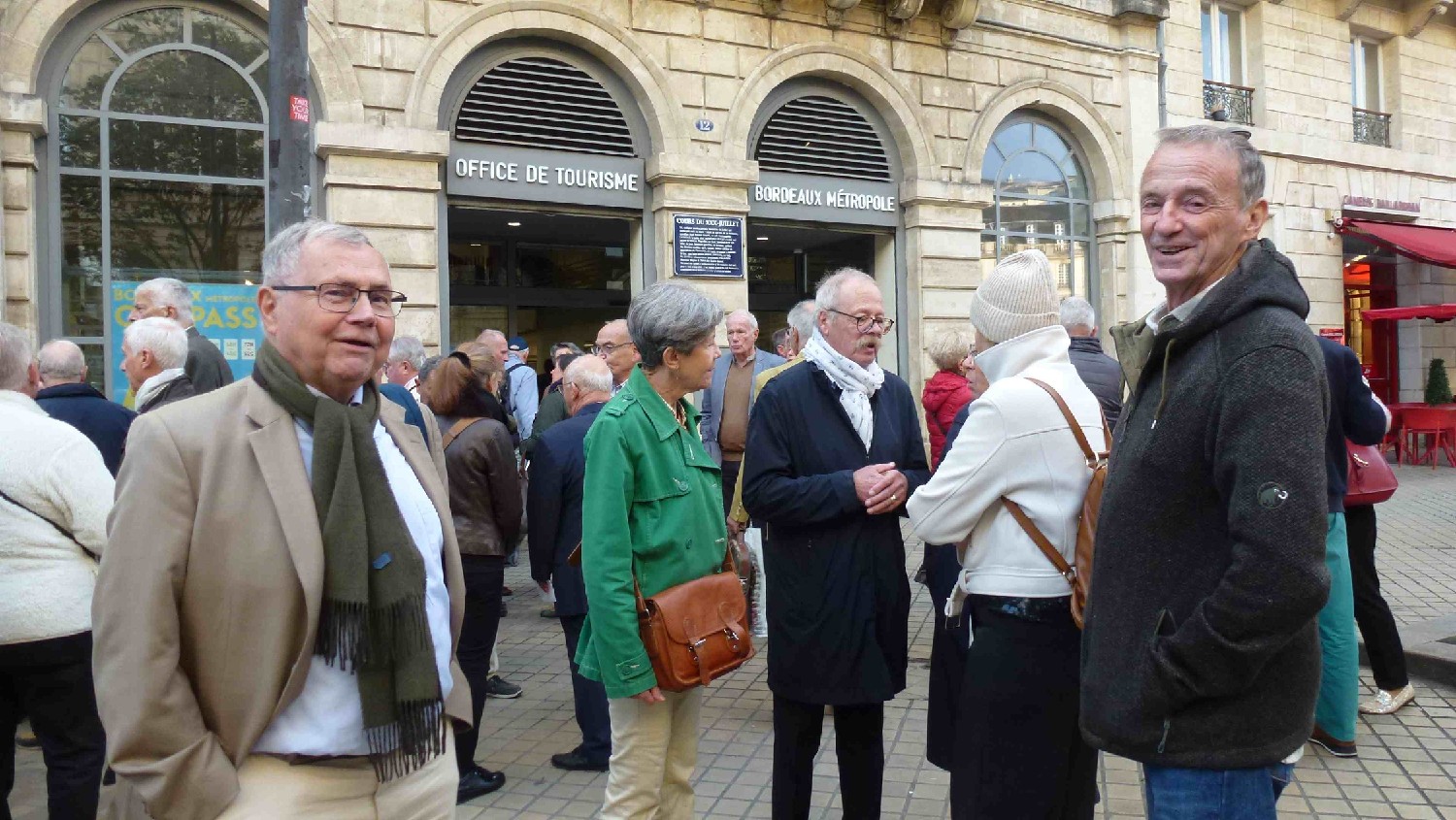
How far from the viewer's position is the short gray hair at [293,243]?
2.17 meters

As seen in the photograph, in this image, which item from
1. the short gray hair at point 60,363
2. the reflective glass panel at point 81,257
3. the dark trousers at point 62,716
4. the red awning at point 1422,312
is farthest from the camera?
the red awning at point 1422,312

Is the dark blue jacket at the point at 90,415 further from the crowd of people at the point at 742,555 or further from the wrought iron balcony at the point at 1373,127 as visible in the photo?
the wrought iron balcony at the point at 1373,127

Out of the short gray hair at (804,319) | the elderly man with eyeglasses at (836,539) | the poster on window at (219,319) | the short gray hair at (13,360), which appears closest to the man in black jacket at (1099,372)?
the elderly man with eyeglasses at (836,539)

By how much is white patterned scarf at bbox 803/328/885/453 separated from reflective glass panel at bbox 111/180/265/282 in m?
7.42

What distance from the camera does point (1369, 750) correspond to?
15.7ft

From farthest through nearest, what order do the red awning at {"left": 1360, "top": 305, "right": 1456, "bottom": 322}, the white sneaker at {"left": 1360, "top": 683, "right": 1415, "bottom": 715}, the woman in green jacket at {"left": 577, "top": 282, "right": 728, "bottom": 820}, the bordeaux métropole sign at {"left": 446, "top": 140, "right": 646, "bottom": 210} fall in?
the red awning at {"left": 1360, "top": 305, "right": 1456, "bottom": 322}
the bordeaux métropole sign at {"left": 446, "top": 140, "right": 646, "bottom": 210}
the white sneaker at {"left": 1360, "top": 683, "right": 1415, "bottom": 715}
the woman in green jacket at {"left": 577, "top": 282, "right": 728, "bottom": 820}

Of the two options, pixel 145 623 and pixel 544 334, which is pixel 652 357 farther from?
pixel 544 334

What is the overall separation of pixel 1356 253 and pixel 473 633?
738 inches

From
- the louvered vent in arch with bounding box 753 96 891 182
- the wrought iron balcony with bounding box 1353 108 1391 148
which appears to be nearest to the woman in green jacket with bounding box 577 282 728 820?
the louvered vent in arch with bounding box 753 96 891 182

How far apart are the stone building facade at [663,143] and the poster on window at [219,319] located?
0.07 m

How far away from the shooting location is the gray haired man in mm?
5273

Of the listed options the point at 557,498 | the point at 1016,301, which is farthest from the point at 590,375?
the point at 1016,301

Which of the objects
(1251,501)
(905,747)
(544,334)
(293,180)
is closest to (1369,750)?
(905,747)

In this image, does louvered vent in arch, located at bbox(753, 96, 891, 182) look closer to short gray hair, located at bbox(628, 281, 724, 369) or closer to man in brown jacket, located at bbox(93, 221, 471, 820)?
short gray hair, located at bbox(628, 281, 724, 369)
